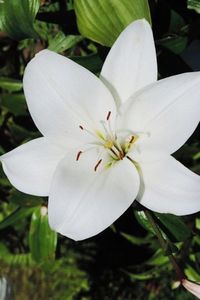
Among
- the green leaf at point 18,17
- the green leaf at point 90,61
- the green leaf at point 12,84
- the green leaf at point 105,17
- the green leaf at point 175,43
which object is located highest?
the green leaf at point 105,17

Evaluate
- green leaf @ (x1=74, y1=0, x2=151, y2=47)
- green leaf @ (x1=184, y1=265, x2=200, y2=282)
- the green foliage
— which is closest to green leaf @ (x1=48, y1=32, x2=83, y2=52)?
the green foliage

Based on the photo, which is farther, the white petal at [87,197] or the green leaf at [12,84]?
the green leaf at [12,84]

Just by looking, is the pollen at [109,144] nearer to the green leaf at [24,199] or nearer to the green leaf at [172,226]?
the green leaf at [172,226]

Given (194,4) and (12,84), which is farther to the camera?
(12,84)

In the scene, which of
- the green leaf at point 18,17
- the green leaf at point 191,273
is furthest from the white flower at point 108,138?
the green leaf at point 191,273

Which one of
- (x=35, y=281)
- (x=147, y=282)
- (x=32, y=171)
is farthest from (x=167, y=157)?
(x=35, y=281)

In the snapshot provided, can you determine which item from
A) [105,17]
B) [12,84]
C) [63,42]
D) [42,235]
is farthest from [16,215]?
[105,17]

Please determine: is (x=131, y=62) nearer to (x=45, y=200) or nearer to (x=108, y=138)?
(x=108, y=138)
